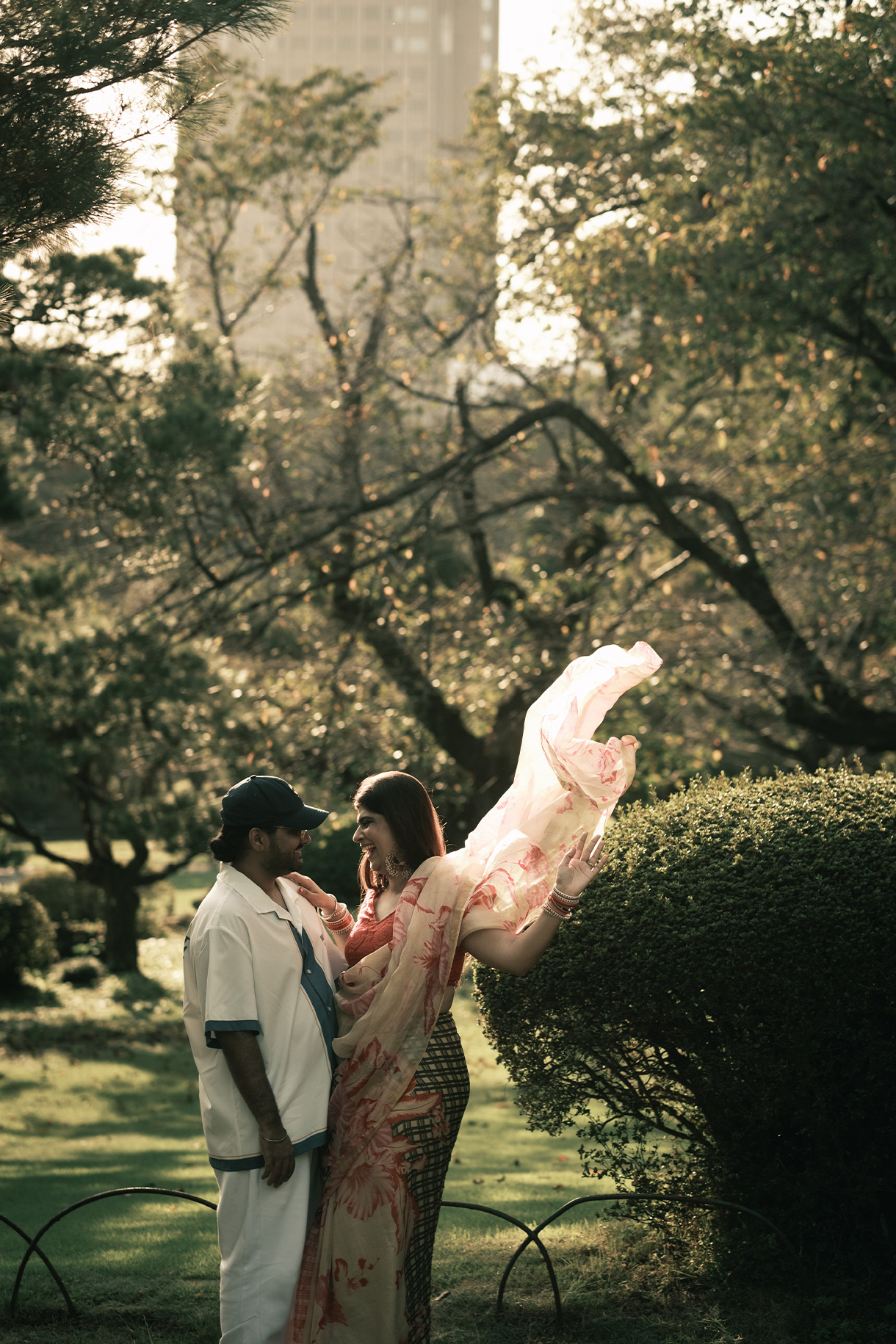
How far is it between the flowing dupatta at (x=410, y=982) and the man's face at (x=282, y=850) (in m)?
0.32

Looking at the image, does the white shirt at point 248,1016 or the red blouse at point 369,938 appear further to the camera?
the red blouse at point 369,938

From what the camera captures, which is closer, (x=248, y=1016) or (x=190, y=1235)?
(x=248, y=1016)

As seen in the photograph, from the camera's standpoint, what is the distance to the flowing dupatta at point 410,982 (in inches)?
121

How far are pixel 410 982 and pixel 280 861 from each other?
47 centimetres

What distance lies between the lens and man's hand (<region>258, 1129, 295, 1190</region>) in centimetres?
296

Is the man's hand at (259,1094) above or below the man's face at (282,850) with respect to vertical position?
below

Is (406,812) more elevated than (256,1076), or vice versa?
(406,812)

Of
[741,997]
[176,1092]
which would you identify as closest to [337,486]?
[176,1092]

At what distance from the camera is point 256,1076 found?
2965mm

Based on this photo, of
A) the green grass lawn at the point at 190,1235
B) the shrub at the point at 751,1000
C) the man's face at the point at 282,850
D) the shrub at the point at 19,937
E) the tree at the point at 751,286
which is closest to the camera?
the man's face at the point at 282,850

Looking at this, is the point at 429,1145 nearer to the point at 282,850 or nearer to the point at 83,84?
the point at 282,850

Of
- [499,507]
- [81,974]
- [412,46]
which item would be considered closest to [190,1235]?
[499,507]

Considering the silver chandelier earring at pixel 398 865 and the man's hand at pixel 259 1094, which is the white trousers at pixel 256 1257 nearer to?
the man's hand at pixel 259 1094

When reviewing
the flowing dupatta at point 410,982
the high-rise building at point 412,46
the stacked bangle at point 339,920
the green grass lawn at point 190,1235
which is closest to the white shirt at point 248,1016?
the flowing dupatta at point 410,982
